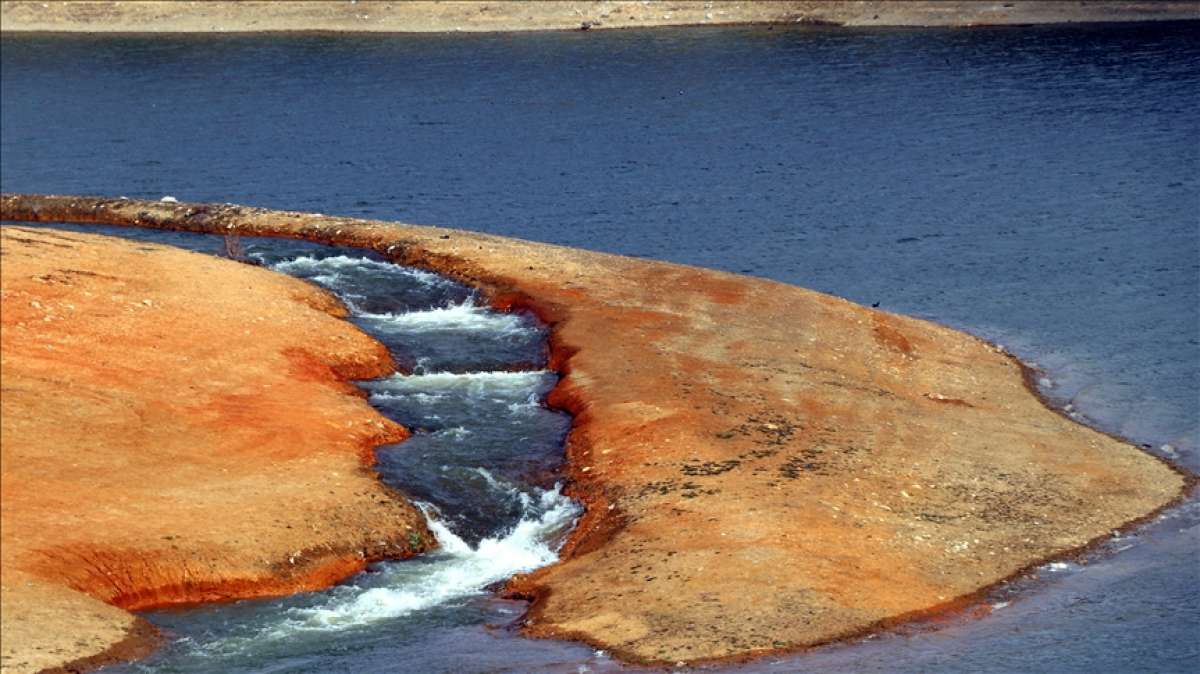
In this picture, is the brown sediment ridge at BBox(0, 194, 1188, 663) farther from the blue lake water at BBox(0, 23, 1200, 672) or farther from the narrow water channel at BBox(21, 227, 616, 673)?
the blue lake water at BBox(0, 23, 1200, 672)

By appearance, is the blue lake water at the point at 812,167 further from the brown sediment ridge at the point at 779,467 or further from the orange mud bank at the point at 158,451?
the orange mud bank at the point at 158,451

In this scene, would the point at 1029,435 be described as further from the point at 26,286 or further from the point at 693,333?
the point at 26,286

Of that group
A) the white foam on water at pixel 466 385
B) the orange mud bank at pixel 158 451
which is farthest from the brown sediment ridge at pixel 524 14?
the orange mud bank at pixel 158 451

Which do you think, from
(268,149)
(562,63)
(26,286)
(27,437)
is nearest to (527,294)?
(26,286)

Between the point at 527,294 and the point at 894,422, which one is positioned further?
the point at 527,294

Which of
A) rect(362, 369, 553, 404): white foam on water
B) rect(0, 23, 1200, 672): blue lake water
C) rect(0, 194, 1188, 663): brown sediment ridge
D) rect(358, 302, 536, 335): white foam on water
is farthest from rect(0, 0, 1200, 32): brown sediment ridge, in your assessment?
rect(362, 369, 553, 404): white foam on water

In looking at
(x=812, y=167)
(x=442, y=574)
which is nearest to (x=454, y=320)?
(x=442, y=574)

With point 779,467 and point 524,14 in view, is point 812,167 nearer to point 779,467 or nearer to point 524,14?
point 779,467
